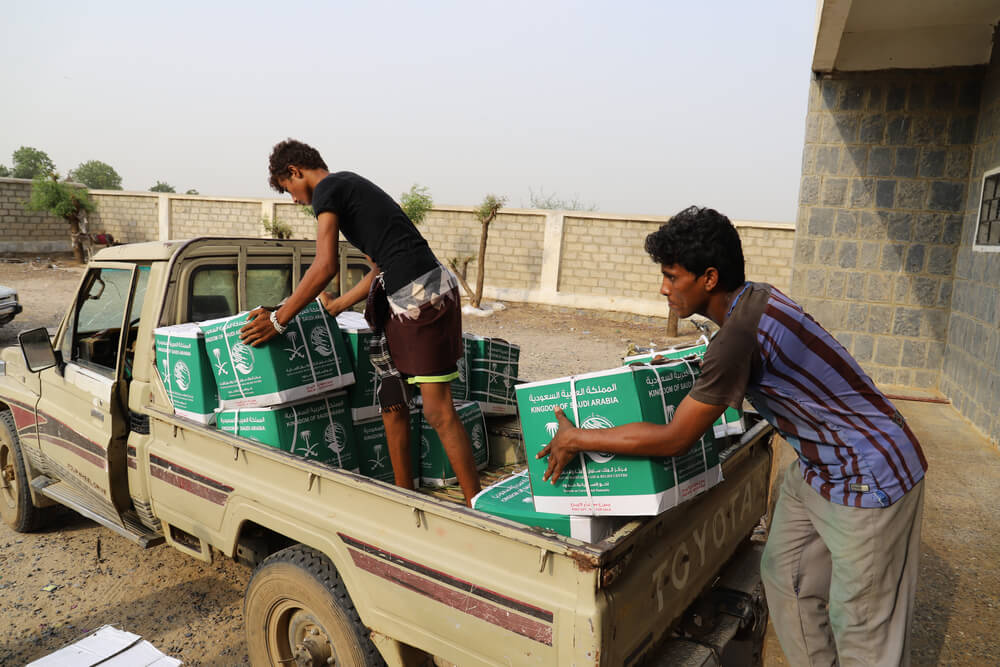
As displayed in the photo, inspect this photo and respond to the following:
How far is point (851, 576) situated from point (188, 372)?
100 inches

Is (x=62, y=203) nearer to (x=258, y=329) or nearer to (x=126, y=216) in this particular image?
(x=126, y=216)

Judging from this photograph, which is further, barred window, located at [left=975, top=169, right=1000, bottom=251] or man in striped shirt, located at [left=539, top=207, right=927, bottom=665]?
barred window, located at [left=975, top=169, right=1000, bottom=251]

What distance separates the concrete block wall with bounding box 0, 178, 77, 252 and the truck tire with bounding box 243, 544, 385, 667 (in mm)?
24735

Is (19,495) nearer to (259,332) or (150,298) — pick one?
(150,298)

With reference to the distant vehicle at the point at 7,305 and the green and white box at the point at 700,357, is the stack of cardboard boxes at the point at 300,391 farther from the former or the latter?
the distant vehicle at the point at 7,305

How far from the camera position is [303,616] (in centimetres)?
232

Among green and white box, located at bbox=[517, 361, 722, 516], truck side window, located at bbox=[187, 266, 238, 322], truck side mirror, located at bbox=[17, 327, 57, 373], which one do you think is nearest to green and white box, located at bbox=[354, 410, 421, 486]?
truck side window, located at bbox=[187, 266, 238, 322]

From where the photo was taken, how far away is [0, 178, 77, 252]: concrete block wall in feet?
69.8

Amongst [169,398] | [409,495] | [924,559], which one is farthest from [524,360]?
[409,495]

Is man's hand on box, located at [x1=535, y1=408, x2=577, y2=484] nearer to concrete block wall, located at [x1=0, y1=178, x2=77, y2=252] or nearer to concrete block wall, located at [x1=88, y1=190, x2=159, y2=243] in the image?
concrete block wall, located at [x1=88, y1=190, x2=159, y2=243]

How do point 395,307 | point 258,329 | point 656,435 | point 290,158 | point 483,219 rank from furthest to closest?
point 483,219 < point 290,158 < point 395,307 < point 258,329 < point 656,435

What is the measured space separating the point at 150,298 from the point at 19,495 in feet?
6.52

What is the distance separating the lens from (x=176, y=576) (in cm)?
356

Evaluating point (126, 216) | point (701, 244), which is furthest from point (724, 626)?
point (126, 216)
